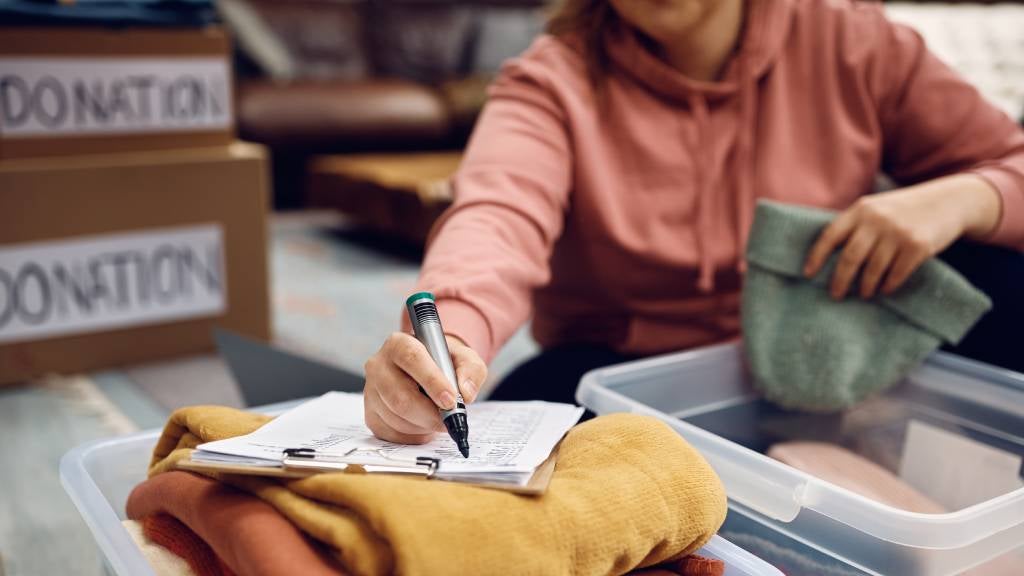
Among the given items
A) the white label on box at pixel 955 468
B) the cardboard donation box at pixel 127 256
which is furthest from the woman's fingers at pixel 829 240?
the cardboard donation box at pixel 127 256

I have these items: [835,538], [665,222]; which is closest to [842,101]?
[665,222]

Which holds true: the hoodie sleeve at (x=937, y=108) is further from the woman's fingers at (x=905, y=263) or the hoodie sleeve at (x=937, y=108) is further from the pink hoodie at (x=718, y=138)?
the woman's fingers at (x=905, y=263)

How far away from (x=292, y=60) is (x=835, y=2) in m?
2.53

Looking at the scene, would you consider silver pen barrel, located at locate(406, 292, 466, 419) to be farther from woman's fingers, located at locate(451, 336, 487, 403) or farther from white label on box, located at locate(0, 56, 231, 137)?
white label on box, located at locate(0, 56, 231, 137)

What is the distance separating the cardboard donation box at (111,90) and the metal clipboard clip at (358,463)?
1.05 meters

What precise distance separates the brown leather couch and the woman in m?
2.09

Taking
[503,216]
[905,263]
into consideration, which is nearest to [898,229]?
[905,263]

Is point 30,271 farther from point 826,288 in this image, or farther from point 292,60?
point 292,60

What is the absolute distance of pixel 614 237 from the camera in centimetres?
81

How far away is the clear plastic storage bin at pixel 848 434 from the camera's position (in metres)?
0.52

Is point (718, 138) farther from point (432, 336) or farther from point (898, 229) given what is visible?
point (432, 336)

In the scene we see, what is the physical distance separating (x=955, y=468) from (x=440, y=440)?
464 mm

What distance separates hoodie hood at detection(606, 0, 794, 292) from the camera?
32.5 inches

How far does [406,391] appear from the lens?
1.55ft
